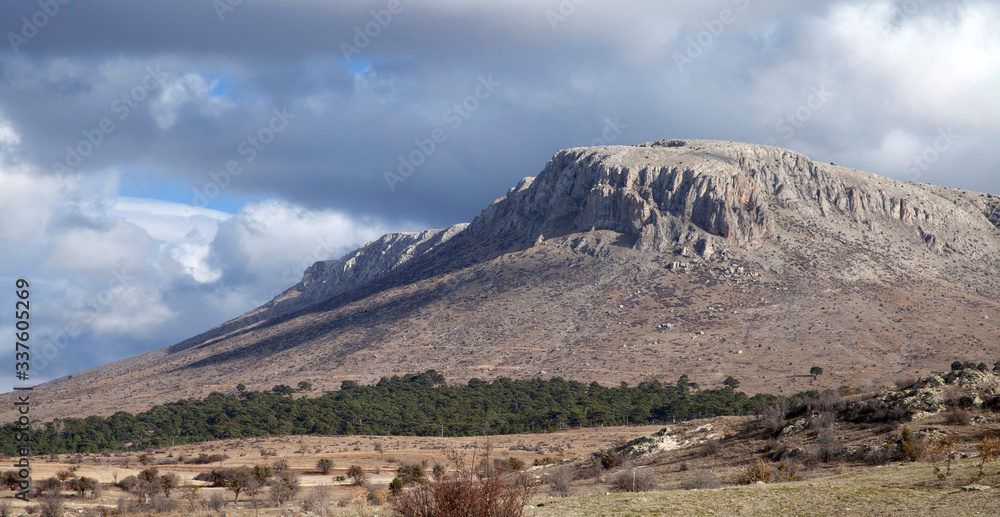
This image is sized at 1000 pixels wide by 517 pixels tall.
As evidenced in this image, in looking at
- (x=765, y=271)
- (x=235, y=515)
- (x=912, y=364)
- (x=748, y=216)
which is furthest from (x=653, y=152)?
(x=235, y=515)

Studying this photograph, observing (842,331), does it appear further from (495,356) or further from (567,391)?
(495,356)

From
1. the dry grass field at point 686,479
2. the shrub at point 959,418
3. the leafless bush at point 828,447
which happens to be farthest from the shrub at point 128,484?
the shrub at point 959,418

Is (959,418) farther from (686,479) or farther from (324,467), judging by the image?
(324,467)

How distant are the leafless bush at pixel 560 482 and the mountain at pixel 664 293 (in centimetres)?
6308

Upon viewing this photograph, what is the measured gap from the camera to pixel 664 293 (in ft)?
395

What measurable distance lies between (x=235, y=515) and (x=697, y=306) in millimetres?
99890

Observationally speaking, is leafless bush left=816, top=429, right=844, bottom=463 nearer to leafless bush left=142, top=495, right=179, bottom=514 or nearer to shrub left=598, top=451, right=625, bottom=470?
shrub left=598, top=451, right=625, bottom=470

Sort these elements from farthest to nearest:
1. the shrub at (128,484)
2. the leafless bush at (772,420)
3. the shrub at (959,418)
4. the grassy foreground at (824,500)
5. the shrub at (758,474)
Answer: the shrub at (128,484) → the leafless bush at (772,420) → the shrub at (959,418) → the shrub at (758,474) → the grassy foreground at (824,500)

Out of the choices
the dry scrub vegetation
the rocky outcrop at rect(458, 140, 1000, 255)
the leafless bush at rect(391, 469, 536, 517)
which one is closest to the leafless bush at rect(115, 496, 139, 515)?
the dry scrub vegetation

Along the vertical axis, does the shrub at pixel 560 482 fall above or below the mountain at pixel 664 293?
below

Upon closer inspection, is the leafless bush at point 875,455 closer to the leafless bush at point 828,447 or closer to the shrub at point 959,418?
the leafless bush at point 828,447

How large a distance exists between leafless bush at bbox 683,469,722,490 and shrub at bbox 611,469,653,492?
1.52 m

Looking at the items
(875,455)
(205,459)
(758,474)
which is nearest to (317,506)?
(758,474)

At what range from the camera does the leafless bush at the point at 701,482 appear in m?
26.2
